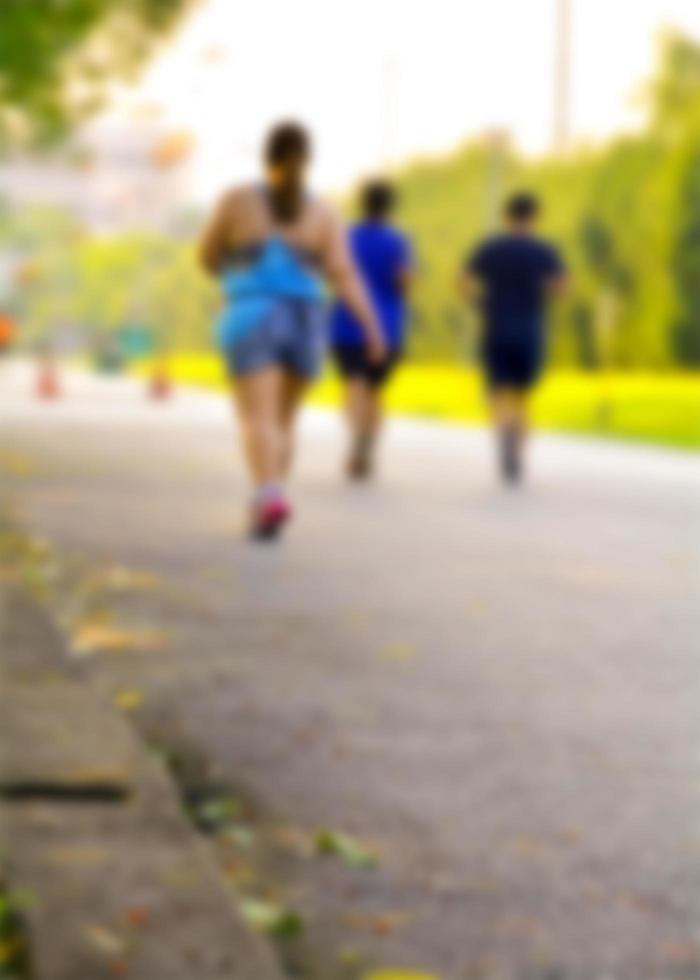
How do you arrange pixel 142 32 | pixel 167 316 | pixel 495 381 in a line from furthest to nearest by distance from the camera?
pixel 167 316
pixel 142 32
pixel 495 381

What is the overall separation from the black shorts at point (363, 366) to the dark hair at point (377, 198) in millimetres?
819

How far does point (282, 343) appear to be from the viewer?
10188mm

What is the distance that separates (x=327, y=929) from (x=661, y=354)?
34.0 metres

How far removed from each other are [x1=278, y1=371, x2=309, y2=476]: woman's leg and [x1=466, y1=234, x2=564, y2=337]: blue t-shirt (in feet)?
14.8

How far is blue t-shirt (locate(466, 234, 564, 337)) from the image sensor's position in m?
15.1

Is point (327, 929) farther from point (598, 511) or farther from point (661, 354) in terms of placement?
point (661, 354)

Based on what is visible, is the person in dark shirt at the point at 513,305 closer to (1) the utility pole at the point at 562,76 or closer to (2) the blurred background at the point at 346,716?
(2) the blurred background at the point at 346,716

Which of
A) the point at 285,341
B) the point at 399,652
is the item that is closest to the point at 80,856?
the point at 399,652

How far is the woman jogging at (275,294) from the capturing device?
31.3 feet

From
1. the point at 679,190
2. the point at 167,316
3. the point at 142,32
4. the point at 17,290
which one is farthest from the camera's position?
the point at 17,290

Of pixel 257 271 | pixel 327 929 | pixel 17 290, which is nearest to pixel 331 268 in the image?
pixel 257 271

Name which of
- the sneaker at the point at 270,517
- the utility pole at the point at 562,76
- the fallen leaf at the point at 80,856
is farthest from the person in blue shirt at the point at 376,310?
the utility pole at the point at 562,76

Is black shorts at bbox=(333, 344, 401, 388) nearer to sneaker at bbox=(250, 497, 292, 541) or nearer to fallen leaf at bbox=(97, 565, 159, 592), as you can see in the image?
sneaker at bbox=(250, 497, 292, 541)

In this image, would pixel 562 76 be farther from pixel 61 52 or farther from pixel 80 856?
pixel 80 856
